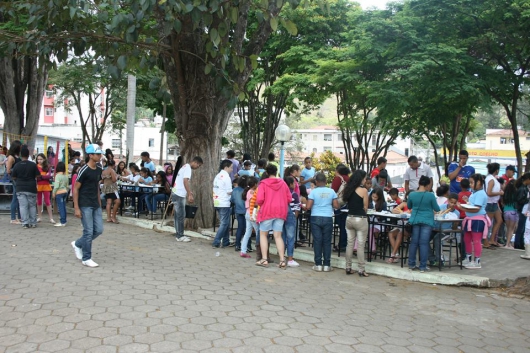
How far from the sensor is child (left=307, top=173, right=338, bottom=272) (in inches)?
343

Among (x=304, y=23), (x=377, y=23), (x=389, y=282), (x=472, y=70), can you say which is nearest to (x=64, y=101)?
(x=304, y=23)

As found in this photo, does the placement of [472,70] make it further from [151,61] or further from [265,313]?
[265,313]

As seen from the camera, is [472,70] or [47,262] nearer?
[47,262]

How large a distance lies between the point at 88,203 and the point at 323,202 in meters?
3.92

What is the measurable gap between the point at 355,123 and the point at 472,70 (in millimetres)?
7477

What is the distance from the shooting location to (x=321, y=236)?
8.80m

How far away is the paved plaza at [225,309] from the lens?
16.9ft

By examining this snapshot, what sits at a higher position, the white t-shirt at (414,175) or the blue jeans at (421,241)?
the white t-shirt at (414,175)

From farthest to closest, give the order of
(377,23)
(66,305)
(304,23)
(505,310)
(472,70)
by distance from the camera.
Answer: (304,23), (377,23), (472,70), (505,310), (66,305)

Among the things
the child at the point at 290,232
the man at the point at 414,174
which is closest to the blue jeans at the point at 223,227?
the child at the point at 290,232

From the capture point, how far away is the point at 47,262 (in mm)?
8297

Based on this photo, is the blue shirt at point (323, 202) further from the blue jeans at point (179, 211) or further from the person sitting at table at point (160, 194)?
the person sitting at table at point (160, 194)

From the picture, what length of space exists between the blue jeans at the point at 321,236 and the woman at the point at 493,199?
4245 mm

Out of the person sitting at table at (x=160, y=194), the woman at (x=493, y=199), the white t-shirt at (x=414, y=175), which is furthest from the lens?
the person sitting at table at (x=160, y=194)
